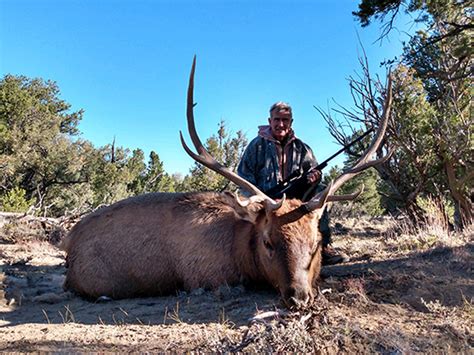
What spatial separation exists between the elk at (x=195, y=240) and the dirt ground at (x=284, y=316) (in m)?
0.23

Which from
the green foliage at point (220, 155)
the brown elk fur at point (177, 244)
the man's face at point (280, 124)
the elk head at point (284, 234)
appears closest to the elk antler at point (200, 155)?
the elk head at point (284, 234)

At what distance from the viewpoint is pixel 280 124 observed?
213 inches

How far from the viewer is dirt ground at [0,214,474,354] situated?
2.53 meters

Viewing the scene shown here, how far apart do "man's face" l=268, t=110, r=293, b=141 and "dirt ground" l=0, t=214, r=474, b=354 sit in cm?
177

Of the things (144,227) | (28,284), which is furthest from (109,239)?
(28,284)

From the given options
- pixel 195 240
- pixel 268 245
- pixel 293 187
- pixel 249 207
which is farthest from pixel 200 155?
pixel 293 187

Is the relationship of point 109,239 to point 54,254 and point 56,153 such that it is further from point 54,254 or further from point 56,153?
point 56,153

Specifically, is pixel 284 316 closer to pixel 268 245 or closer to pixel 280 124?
pixel 268 245

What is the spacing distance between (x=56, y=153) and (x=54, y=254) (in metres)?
13.0

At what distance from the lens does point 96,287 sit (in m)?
4.50

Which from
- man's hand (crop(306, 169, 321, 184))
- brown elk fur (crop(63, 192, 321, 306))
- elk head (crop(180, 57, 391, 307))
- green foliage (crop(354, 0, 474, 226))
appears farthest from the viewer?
green foliage (crop(354, 0, 474, 226))

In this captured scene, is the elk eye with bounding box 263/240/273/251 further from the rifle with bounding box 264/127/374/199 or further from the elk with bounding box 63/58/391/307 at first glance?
the rifle with bounding box 264/127/374/199

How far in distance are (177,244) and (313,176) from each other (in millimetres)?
1739

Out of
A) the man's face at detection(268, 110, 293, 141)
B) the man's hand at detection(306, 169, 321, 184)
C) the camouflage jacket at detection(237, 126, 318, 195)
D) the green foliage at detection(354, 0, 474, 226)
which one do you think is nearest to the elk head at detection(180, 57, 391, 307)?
the man's hand at detection(306, 169, 321, 184)
